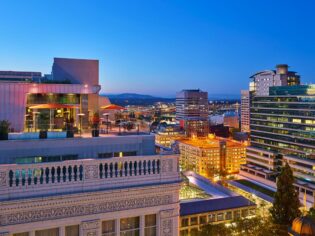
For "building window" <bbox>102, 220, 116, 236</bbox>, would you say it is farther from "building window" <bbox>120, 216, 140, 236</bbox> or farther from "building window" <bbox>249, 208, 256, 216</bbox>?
"building window" <bbox>249, 208, 256, 216</bbox>

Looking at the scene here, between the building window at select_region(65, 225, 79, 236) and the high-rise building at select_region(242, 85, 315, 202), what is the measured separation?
6676cm

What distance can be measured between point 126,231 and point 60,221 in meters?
2.35

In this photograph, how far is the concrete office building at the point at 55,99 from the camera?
16.5 meters

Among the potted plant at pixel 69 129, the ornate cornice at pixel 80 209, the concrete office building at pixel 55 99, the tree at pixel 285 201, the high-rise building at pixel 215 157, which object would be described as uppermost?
the concrete office building at pixel 55 99

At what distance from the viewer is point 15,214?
9984 mm

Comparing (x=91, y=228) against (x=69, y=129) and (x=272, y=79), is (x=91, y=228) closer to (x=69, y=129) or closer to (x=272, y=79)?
(x=69, y=129)

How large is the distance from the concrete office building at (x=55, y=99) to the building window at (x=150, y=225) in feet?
21.3

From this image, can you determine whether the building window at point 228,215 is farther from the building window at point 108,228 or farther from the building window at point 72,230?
the building window at point 72,230

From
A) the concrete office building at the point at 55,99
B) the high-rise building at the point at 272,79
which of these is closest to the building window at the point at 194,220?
the concrete office building at the point at 55,99

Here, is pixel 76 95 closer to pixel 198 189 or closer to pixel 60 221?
pixel 60 221

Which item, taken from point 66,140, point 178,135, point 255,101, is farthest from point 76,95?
point 178,135

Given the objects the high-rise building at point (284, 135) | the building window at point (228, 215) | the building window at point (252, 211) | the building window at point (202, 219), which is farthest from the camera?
the high-rise building at point (284, 135)

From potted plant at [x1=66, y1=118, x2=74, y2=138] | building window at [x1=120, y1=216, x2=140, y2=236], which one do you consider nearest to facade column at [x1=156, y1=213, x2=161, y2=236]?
building window at [x1=120, y1=216, x2=140, y2=236]

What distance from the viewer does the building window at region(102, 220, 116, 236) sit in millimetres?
11227
